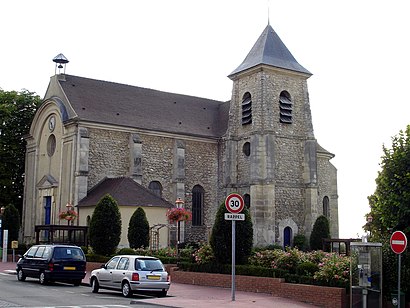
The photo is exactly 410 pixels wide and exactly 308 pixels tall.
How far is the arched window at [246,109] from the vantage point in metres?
44.7

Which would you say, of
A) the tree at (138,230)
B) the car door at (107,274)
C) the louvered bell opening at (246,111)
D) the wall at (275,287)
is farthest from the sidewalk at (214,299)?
the louvered bell opening at (246,111)

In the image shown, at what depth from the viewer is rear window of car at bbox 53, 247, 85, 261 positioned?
2327 centimetres

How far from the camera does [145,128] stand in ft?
145

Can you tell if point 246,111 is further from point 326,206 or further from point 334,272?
point 334,272

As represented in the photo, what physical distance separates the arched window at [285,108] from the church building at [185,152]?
0.26 feet

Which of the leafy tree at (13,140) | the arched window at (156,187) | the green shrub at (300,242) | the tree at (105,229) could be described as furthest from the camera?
the leafy tree at (13,140)

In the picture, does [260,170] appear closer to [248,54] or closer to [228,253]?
[248,54]

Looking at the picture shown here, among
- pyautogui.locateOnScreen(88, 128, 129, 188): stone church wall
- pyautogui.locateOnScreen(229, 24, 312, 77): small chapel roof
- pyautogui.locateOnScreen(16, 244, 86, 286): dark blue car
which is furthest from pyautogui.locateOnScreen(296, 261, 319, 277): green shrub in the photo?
pyautogui.locateOnScreen(229, 24, 312, 77): small chapel roof

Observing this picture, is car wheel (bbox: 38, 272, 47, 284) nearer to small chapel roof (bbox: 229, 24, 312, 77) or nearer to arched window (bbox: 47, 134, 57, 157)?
arched window (bbox: 47, 134, 57, 157)

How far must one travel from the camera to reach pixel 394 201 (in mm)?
18547

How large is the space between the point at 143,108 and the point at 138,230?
47.5 feet

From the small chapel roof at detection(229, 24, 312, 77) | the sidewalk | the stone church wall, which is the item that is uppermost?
the small chapel roof at detection(229, 24, 312, 77)

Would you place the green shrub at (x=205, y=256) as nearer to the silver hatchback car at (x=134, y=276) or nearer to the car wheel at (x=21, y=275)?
the silver hatchback car at (x=134, y=276)

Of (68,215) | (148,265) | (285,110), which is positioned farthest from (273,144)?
(148,265)
